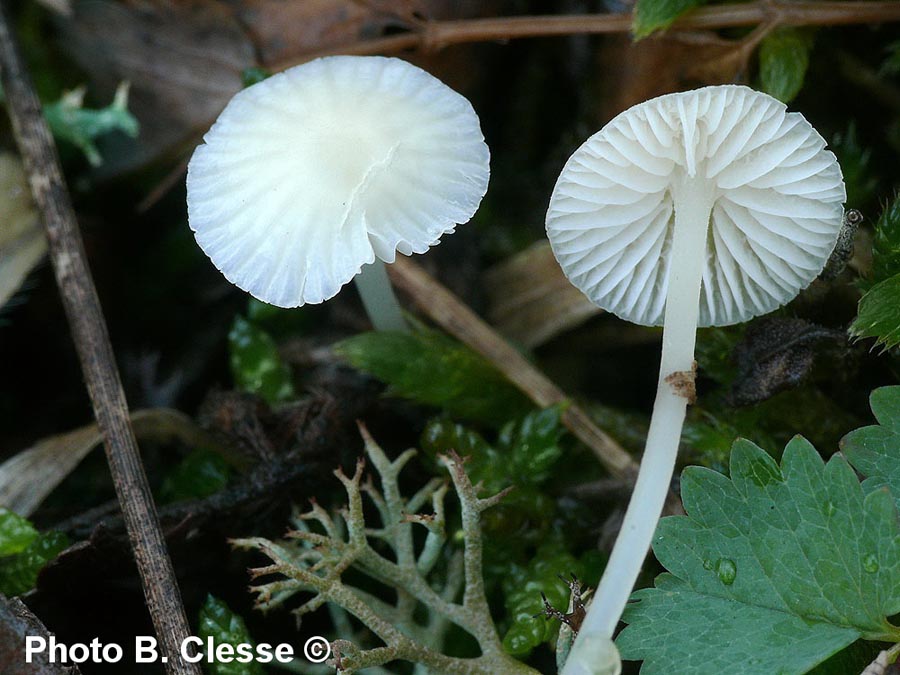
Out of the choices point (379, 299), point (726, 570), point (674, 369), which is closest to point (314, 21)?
point (379, 299)

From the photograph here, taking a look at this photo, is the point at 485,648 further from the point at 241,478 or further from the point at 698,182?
the point at 698,182

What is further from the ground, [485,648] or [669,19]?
[669,19]

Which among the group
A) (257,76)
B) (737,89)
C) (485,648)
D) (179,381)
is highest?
(257,76)

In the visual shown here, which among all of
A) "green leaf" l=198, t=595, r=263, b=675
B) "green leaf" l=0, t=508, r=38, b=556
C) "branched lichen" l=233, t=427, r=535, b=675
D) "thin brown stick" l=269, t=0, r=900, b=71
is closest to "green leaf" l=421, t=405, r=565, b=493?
"branched lichen" l=233, t=427, r=535, b=675

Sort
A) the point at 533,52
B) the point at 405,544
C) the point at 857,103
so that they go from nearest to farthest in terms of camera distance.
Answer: the point at 405,544 < the point at 857,103 < the point at 533,52

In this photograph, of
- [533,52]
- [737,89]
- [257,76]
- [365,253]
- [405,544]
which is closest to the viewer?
[737,89]

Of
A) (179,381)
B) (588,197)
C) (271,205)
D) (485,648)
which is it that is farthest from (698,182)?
(179,381)

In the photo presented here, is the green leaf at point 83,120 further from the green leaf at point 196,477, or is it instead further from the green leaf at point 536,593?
the green leaf at point 536,593

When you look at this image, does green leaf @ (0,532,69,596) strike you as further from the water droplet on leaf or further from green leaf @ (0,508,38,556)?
the water droplet on leaf

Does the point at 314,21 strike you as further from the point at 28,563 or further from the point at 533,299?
the point at 28,563
